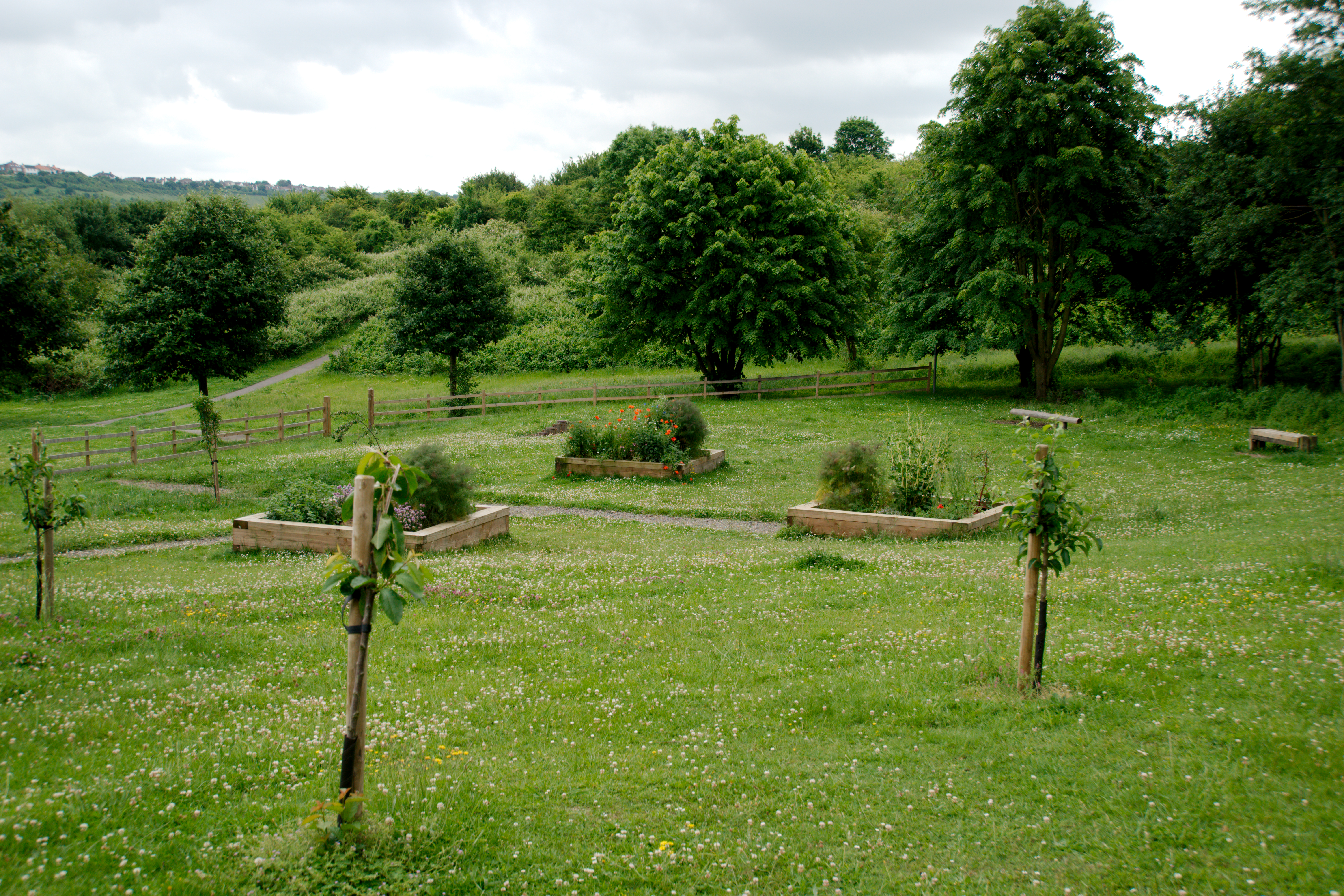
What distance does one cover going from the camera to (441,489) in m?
12.7

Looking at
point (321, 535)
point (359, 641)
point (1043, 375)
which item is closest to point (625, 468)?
point (321, 535)

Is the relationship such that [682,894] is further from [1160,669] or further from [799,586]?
[799,586]

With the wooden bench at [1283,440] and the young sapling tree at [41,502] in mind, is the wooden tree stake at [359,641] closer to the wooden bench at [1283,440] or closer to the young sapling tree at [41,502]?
the young sapling tree at [41,502]

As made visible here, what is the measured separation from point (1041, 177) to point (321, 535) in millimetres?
27006

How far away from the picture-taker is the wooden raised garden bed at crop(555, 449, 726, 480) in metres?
18.7

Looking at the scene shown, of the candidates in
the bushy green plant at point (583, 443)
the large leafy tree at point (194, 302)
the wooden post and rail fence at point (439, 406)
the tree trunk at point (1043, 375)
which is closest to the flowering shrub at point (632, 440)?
the bushy green plant at point (583, 443)

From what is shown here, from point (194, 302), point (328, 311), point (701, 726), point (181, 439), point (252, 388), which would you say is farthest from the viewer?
point (328, 311)

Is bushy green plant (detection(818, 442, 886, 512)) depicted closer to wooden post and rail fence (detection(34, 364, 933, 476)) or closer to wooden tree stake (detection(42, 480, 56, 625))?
wooden post and rail fence (detection(34, 364, 933, 476))

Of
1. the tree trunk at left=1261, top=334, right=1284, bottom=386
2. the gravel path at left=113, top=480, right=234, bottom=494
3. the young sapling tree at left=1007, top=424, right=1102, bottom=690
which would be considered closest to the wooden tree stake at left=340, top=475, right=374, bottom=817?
the young sapling tree at left=1007, top=424, right=1102, bottom=690

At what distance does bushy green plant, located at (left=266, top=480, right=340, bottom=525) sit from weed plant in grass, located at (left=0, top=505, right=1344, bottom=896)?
3189mm

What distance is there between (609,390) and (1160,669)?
30982mm

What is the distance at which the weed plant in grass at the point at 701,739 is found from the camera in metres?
3.84

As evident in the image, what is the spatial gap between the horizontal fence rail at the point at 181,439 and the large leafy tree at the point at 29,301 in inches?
217

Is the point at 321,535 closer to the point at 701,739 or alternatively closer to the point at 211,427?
the point at 211,427
